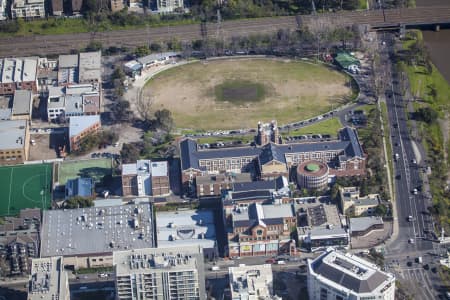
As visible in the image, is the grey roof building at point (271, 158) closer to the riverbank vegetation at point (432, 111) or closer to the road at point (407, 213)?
the road at point (407, 213)

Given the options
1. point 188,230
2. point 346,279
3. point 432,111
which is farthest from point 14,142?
point 432,111

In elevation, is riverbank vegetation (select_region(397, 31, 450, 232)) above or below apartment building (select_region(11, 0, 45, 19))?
below

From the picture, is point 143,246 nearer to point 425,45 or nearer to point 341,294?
point 341,294

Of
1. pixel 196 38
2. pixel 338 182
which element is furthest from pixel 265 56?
pixel 338 182

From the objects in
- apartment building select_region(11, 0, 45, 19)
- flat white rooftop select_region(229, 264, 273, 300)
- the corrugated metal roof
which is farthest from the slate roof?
apartment building select_region(11, 0, 45, 19)

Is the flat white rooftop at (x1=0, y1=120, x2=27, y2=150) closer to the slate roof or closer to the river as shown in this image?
the slate roof
